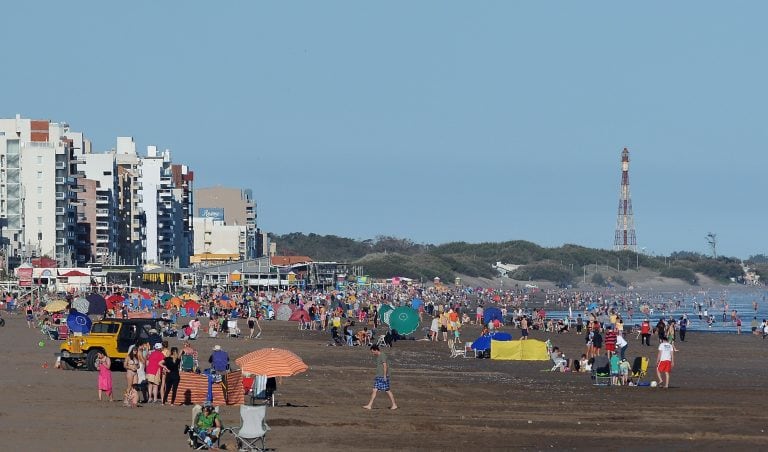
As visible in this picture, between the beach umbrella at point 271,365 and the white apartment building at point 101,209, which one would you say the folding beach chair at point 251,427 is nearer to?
the beach umbrella at point 271,365

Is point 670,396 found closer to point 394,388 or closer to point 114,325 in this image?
point 394,388

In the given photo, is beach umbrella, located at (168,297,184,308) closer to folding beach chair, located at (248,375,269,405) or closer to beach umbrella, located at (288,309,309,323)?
beach umbrella, located at (288,309,309,323)

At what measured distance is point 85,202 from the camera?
5192 inches

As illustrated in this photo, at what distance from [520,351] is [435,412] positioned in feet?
51.7

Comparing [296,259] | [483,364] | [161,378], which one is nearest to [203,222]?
[296,259]

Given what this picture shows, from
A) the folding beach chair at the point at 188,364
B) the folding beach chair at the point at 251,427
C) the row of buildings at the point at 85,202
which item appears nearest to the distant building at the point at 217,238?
the row of buildings at the point at 85,202

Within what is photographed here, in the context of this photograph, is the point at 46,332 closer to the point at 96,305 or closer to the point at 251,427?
the point at 96,305

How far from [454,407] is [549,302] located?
9575 cm

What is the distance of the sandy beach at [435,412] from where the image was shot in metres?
18.6

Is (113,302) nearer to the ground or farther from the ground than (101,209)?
nearer to the ground

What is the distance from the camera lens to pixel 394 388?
27328 millimetres

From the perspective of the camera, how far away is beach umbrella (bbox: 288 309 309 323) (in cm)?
5766

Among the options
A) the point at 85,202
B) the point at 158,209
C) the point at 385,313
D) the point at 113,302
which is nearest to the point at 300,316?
the point at 113,302

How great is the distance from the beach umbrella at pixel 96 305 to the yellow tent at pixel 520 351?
14713 mm
